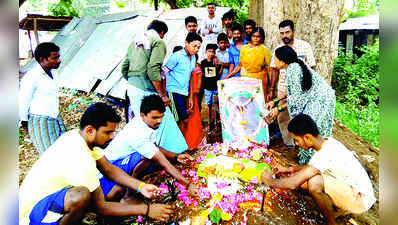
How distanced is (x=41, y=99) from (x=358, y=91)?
8145mm

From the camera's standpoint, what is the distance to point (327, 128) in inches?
150

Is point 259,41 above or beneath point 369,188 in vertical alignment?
above

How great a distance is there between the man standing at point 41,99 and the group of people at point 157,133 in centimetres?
1

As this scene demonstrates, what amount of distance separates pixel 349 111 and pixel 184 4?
9080 millimetres

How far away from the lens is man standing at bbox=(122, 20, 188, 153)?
3.96 meters

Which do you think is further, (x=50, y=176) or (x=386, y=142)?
(x=50, y=176)

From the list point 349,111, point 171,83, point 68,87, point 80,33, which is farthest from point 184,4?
point 171,83

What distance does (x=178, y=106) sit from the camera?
448cm

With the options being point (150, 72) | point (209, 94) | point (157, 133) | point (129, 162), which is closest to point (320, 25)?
point (209, 94)

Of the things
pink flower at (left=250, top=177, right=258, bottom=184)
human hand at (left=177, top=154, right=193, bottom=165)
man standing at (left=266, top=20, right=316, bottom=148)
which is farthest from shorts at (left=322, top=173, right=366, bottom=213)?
man standing at (left=266, top=20, right=316, bottom=148)

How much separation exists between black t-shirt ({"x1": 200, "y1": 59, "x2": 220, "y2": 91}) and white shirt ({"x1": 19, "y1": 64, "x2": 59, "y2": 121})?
2.51 meters

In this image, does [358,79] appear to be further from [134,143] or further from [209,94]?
[134,143]

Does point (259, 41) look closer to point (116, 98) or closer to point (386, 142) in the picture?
point (386, 142)

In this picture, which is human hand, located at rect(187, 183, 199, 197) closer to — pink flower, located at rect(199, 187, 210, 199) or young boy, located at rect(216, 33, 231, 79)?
pink flower, located at rect(199, 187, 210, 199)
